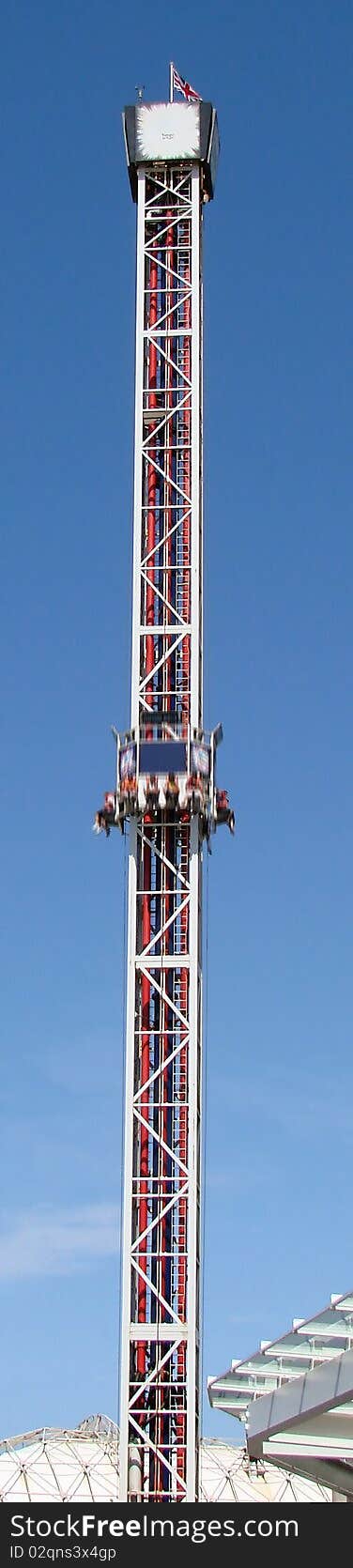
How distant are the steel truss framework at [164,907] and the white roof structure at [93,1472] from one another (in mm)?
21328

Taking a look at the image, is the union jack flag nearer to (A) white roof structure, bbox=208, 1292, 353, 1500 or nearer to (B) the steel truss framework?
(B) the steel truss framework

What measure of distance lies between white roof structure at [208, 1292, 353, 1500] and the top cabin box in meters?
56.7

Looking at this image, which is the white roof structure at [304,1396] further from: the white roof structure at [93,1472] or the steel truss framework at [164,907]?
the white roof structure at [93,1472]

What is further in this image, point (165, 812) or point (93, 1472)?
point (93, 1472)

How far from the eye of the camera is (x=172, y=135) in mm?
100188

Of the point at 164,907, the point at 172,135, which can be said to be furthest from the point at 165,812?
the point at 172,135

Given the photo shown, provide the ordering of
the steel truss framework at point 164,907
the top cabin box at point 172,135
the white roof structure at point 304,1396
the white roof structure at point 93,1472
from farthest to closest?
the white roof structure at point 93,1472 → the top cabin box at point 172,135 → the steel truss framework at point 164,907 → the white roof structure at point 304,1396

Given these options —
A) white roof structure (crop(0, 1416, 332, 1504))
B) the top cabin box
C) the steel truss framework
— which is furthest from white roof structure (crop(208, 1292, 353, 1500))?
the top cabin box

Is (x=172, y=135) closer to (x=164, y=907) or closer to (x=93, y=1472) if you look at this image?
(x=164, y=907)

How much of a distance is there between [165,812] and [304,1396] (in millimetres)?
37413

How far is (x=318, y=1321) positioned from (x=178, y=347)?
2009 inches

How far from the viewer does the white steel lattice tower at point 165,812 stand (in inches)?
3216

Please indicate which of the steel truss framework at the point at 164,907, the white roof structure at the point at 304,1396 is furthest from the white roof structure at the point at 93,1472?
the white roof structure at the point at 304,1396
